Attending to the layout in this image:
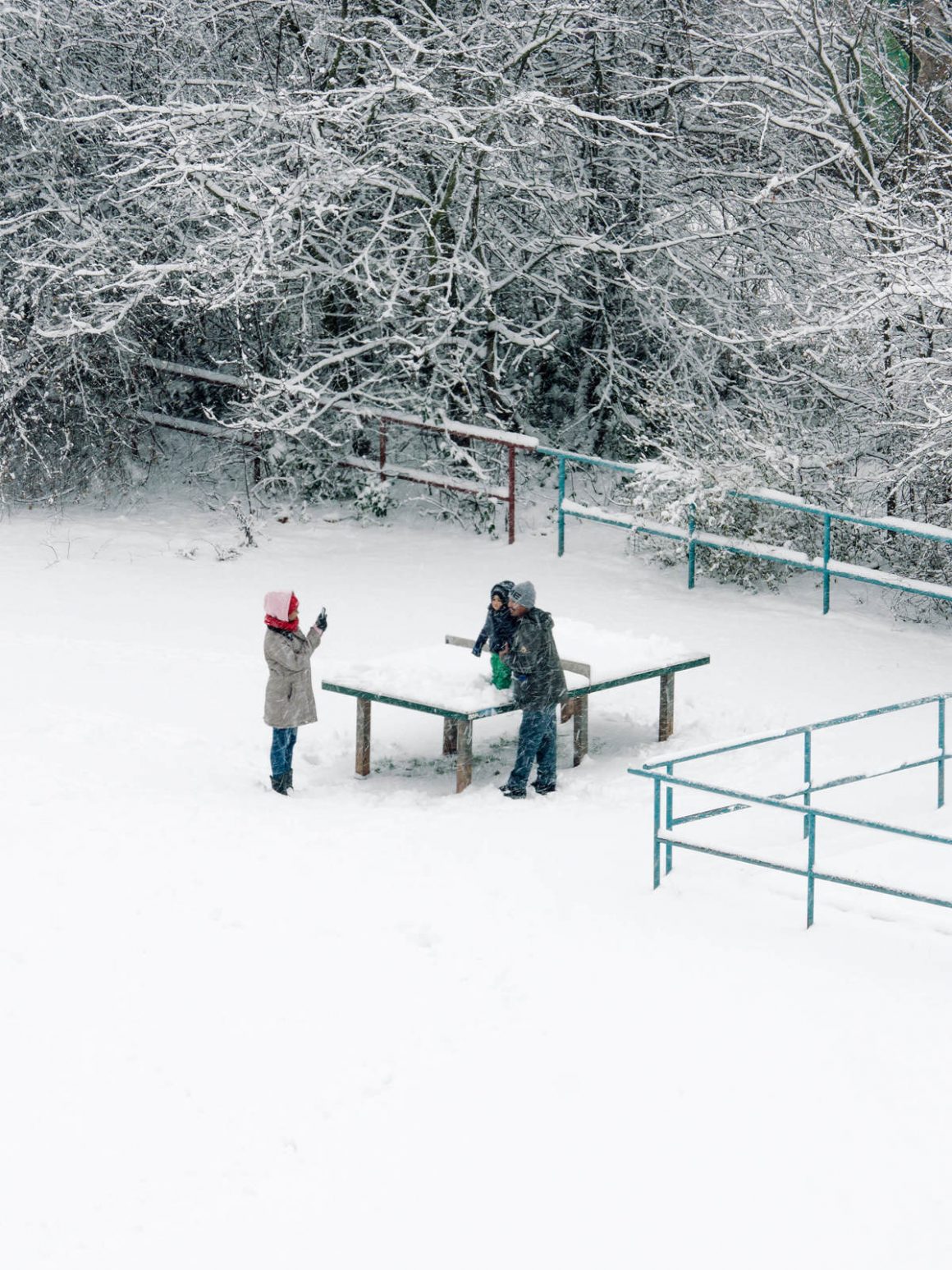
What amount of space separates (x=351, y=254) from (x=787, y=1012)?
12.6 meters

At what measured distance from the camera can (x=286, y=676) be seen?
11578 millimetres

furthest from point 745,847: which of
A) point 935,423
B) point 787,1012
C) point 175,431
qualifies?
point 175,431

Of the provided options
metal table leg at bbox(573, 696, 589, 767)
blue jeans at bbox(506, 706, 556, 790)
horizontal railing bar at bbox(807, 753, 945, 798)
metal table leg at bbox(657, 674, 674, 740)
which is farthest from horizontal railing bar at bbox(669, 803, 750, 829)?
metal table leg at bbox(657, 674, 674, 740)

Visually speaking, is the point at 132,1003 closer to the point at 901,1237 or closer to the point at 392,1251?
the point at 392,1251

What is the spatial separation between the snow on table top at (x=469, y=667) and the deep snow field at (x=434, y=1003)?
31 centimetres

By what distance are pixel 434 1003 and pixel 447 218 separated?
1227cm

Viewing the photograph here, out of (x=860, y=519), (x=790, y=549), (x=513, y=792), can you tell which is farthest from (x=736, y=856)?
(x=790, y=549)

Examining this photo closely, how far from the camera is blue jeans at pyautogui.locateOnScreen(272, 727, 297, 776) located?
1162 centimetres

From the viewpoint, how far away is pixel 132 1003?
26.9ft

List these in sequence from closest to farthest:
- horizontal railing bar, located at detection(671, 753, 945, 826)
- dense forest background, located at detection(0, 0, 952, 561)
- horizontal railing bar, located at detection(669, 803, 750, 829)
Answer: horizontal railing bar, located at detection(669, 803, 750, 829) → horizontal railing bar, located at detection(671, 753, 945, 826) → dense forest background, located at detection(0, 0, 952, 561)

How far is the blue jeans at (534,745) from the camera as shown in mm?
11531

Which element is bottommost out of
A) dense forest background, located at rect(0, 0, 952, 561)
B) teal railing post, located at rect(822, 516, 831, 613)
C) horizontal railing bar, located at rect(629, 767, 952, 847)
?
horizontal railing bar, located at rect(629, 767, 952, 847)

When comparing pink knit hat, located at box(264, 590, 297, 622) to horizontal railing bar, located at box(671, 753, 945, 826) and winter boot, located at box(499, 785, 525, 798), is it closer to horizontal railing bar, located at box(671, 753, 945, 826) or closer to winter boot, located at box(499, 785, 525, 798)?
winter boot, located at box(499, 785, 525, 798)

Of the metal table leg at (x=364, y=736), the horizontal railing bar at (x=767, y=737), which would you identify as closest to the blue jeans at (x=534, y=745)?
the metal table leg at (x=364, y=736)
